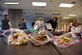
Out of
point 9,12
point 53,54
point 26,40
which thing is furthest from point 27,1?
point 53,54

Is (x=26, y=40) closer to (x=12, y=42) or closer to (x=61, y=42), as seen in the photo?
(x=12, y=42)

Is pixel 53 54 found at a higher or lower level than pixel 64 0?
higher

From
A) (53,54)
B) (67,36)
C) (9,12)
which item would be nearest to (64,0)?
(9,12)

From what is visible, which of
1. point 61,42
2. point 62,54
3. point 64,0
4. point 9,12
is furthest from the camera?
point 9,12

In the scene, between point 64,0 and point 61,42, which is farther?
point 64,0

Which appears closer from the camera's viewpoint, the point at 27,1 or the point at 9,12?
the point at 27,1

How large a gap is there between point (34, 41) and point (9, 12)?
9247 millimetres

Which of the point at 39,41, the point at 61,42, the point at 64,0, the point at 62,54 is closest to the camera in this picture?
the point at 62,54

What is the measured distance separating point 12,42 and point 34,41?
179 mm

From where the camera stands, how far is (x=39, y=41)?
136 centimetres

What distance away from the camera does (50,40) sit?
142cm

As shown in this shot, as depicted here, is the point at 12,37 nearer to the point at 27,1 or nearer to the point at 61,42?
the point at 61,42

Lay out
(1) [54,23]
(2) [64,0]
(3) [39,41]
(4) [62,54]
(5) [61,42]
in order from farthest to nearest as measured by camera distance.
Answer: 1. (2) [64,0]
2. (1) [54,23]
3. (3) [39,41]
4. (5) [61,42]
5. (4) [62,54]

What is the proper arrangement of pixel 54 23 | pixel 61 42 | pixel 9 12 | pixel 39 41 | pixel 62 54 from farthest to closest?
1. pixel 9 12
2. pixel 54 23
3. pixel 39 41
4. pixel 61 42
5. pixel 62 54
